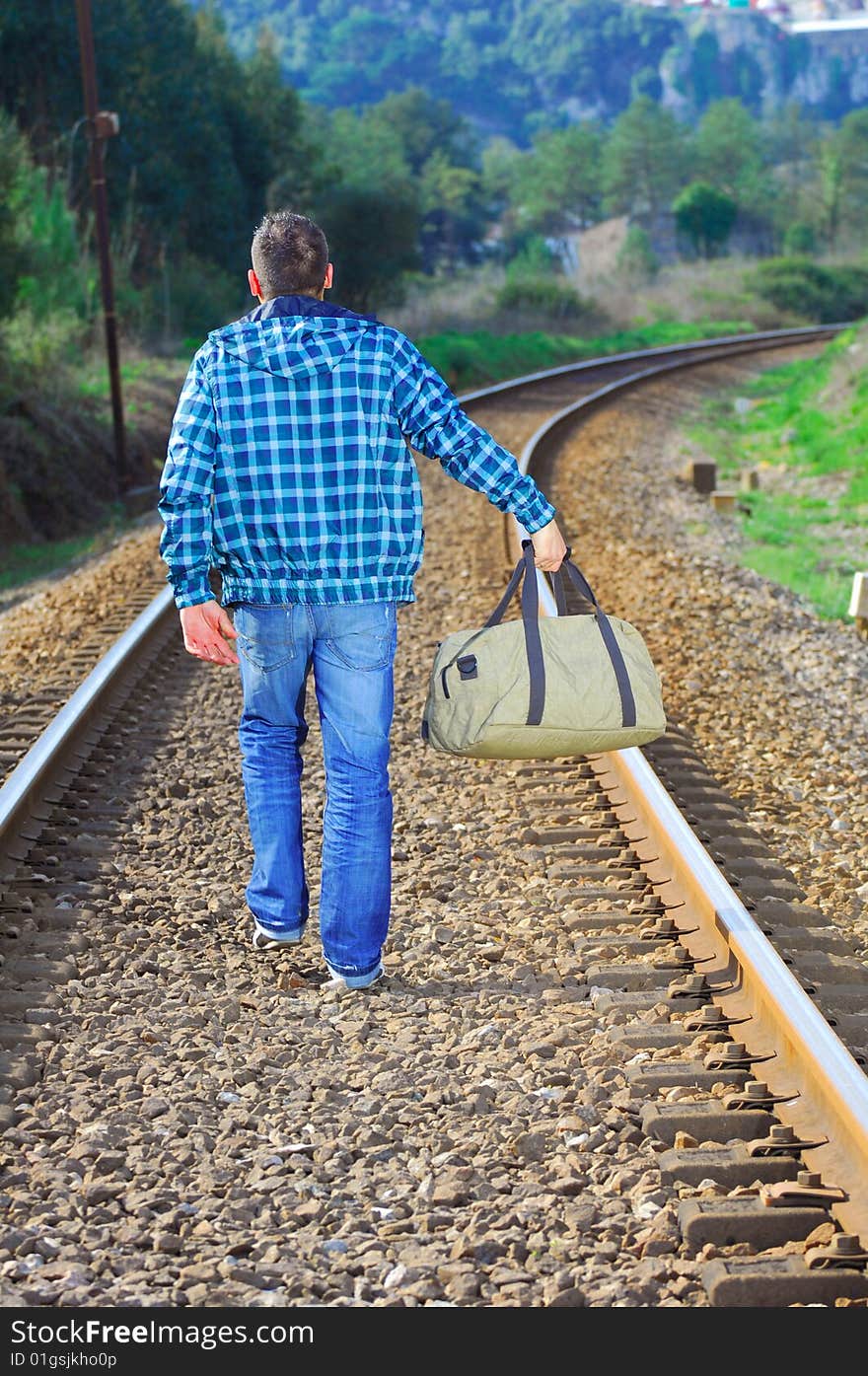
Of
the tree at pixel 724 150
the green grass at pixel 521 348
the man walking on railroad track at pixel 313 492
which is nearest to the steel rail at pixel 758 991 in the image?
the man walking on railroad track at pixel 313 492

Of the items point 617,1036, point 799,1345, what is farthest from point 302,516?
point 799,1345

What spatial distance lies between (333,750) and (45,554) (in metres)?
12.2

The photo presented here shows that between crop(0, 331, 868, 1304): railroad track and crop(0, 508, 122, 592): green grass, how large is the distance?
7.63 metres

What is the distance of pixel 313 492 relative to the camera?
390 cm

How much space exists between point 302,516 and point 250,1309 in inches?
75.5

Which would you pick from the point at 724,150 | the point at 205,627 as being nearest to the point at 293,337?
the point at 205,627

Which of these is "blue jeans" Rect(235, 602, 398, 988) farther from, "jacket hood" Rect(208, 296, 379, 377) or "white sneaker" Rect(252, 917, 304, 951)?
"jacket hood" Rect(208, 296, 379, 377)

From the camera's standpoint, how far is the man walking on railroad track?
387 cm

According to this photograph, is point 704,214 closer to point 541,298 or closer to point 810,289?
point 810,289

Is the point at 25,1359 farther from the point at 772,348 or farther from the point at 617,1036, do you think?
the point at 772,348

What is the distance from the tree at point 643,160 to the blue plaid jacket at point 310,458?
138 meters

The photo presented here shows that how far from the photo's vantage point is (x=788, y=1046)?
362 centimetres

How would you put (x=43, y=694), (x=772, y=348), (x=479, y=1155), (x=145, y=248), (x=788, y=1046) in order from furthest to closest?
1. (x=145, y=248)
2. (x=772, y=348)
3. (x=43, y=694)
4. (x=788, y=1046)
5. (x=479, y=1155)

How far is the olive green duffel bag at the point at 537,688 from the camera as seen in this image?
4.12 m
